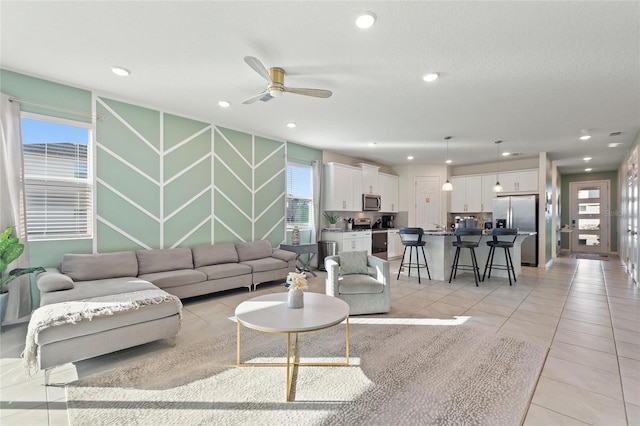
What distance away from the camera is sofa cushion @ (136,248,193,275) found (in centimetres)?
400

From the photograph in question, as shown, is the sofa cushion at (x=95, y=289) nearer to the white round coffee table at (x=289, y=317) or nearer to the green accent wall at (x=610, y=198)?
the white round coffee table at (x=289, y=317)

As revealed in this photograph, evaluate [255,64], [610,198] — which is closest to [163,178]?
[255,64]

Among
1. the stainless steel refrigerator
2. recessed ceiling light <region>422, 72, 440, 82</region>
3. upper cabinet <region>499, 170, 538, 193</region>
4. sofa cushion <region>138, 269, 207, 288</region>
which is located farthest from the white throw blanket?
upper cabinet <region>499, 170, 538, 193</region>

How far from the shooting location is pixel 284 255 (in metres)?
5.37

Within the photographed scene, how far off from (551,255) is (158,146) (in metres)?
9.74

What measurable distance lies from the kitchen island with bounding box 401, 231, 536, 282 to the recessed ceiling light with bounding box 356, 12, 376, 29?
13.7ft

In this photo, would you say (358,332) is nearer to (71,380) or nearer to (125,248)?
(71,380)

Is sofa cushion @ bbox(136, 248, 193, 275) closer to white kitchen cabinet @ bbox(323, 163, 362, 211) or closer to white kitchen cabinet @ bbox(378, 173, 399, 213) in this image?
white kitchen cabinet @ bbox(323, 163, 362, 211)

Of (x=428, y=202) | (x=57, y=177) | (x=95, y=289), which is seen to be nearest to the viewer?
(x=95, y=289)

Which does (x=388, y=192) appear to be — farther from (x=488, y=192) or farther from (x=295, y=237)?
(x=295, y=237)

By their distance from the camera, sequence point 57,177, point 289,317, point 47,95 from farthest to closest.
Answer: point 57,177 < point 47,95 < point 289,317

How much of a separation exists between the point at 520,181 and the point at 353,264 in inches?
235

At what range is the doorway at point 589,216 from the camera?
960cm

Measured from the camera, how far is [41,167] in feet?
11.5
